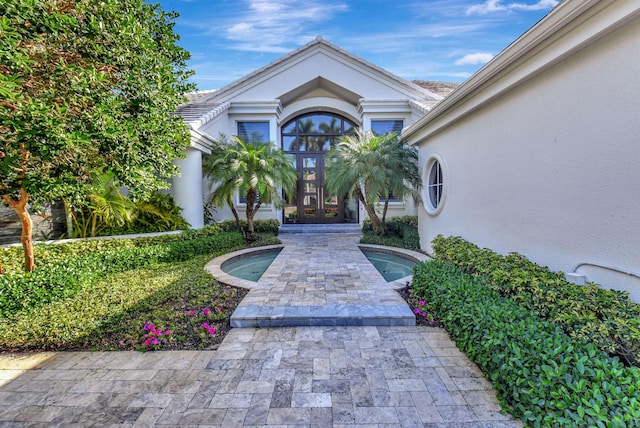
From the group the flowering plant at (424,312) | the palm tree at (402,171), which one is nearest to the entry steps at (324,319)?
the flowering plant at (424,312)

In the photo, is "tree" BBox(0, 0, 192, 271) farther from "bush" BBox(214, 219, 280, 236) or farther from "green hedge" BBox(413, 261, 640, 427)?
"bush" BBox(214, 219, 280, 236)

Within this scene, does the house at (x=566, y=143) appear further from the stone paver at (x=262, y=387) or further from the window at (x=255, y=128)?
the window at (x=255, y=128)

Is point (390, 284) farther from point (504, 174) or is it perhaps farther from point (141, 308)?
point (141, 308)

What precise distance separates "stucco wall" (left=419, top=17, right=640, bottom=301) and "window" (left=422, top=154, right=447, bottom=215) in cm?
224

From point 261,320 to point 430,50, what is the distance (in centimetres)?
1010

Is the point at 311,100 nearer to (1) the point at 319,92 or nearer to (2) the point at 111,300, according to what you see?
(1) the point at 319,92

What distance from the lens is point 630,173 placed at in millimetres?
2924

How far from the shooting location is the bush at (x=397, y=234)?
31.1 ft

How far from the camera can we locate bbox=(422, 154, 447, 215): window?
795cm

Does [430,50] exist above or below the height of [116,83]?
above

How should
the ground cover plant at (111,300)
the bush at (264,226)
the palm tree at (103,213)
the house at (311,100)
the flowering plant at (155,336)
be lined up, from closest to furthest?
1. the flowering plant at (155,336)
2. the ground cover plant at (111,300)
3. the palm tree at (103,213)
4. the bush at (264,226)
5. the house at (311,100)

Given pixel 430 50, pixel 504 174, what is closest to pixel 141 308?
Answer: pixel 504 174

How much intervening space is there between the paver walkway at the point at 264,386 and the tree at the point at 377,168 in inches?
229

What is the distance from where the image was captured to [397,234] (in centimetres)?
1121
